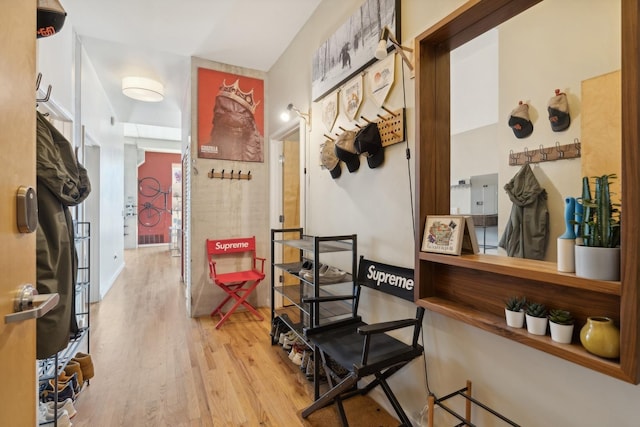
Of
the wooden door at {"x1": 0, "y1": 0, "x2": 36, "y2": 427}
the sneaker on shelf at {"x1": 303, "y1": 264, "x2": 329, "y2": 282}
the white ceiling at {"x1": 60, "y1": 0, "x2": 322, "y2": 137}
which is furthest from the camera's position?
the white ceiling at {"x1": 60, "y1": 0, "x2": 322, "y2": 137}

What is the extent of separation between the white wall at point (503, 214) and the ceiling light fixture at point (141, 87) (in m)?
2.65

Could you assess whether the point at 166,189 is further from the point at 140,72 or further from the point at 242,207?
the point at 242,207

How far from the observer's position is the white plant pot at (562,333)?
96 cm

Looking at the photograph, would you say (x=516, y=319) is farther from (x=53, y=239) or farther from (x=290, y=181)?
(x=290, y=181)

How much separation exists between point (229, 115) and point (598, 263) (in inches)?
139

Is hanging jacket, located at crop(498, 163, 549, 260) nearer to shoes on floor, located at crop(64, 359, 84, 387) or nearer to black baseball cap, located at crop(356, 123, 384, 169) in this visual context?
black baseball cap, located at crop(356, 123, 384, 169)

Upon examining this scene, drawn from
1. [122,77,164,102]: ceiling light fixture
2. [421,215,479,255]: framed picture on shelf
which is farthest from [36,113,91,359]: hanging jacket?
[122,77,164,102]: ceiling light fixture

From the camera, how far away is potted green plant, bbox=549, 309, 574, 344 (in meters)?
0.96

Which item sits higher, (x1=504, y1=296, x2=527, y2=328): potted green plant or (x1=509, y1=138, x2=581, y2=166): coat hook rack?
(x1=509, y1=138, x2=581, y2=166): coat hook rack

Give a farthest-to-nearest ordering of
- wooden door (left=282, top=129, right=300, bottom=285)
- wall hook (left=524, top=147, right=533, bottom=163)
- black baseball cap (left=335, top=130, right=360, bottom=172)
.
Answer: wooden door (left=282, top=129, right=300, bottom=285)
black baseball cap (left=335, top=130, right=360, bottom=172)
wall hook (left=524, top=147, right=533, bottom=163)

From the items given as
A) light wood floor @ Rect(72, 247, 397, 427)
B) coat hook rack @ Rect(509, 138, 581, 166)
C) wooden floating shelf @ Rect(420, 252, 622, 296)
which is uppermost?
coat hook rack @ Rect(509, 138, 581, 166)

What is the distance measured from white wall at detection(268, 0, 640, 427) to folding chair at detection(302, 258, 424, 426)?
4.5 inches

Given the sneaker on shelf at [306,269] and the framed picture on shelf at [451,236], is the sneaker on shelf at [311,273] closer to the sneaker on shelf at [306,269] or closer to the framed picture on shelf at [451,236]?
the sneaker on shelf at [306,269]

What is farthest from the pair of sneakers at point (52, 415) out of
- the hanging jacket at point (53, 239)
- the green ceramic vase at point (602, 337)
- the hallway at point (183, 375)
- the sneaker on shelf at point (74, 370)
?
the green ceramic vase at point (602, 337)
